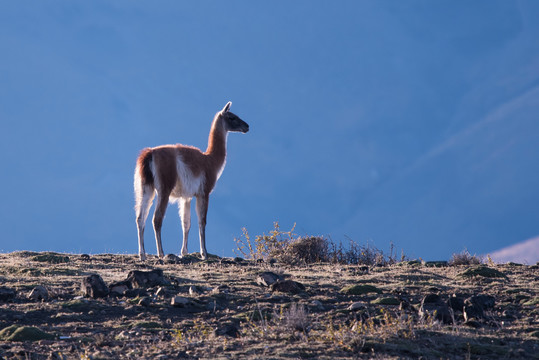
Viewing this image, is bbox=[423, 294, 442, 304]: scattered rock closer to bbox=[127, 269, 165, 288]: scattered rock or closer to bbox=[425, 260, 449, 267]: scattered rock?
bbox=[127, 269, 165, 288]: scattered rock

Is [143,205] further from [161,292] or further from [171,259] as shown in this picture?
[161,292]

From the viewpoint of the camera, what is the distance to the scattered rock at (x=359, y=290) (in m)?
10.4

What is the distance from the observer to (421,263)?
15.6 metres

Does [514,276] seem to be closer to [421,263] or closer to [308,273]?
[421,263]

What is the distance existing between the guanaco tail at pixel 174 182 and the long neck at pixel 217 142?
8.3 inches

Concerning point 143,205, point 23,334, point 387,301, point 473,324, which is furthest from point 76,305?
point 143,205

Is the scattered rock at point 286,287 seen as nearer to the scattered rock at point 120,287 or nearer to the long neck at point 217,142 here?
the scattered rock at point 120,287

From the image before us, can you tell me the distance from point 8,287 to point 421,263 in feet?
30.3

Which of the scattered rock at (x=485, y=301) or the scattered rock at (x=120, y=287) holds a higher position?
the scattered rock at (x=120, y=287)

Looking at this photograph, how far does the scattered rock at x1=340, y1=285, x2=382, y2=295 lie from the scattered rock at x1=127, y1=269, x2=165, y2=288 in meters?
2.95

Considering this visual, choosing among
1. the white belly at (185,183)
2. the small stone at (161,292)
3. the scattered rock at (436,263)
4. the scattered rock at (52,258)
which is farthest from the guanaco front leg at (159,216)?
the small stone at (161,292)

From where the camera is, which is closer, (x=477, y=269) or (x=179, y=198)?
(x=477, y=269)

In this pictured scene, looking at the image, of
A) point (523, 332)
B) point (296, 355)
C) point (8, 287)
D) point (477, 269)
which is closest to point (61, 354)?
point (296, 355)

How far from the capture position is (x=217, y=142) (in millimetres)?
19172
